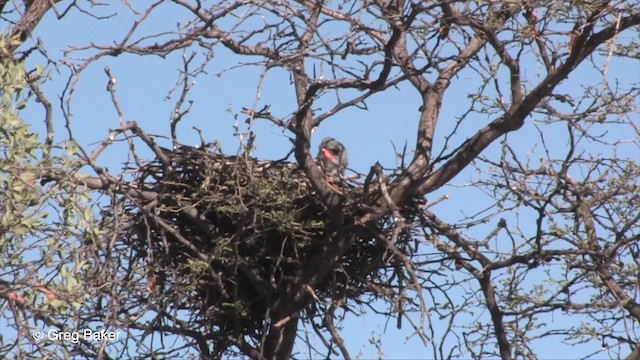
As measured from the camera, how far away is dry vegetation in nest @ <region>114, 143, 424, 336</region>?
8.44m

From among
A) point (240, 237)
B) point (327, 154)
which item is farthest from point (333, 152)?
point (240, 237)

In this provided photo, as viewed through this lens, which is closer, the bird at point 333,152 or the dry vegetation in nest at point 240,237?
the dry vegetation in nest at point 240,237

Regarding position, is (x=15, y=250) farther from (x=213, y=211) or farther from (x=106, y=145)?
(x=213, y=211)

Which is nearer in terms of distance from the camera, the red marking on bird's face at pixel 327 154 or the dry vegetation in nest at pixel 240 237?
the dry vegetation in nest at pixel 240 237

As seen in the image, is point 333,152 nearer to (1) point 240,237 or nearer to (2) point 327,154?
(2) point 327,154

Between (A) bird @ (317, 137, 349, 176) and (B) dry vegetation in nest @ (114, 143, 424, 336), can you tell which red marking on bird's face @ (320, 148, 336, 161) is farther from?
(B) dry vegetation in nest @ (114, 143, 424, 336)

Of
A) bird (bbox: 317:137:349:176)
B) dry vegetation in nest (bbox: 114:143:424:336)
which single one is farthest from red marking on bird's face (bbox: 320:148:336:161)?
dry vegetation in nest (bbox: 114:143:424:336)

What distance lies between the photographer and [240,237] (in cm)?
870

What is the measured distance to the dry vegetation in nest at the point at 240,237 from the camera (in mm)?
8438

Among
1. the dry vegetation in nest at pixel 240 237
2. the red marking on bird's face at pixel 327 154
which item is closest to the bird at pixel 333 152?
the red marking on bird's face at pixel 327 154

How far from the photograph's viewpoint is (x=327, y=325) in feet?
28.1

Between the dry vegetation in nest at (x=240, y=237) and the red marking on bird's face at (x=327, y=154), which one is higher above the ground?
the red marking on bird's face at (x=327, y=154)

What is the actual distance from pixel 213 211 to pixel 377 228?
1.27 meters

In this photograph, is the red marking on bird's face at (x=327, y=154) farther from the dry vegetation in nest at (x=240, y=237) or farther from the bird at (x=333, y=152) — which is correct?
the dry vegetation in nest at (x=240, y=237)
